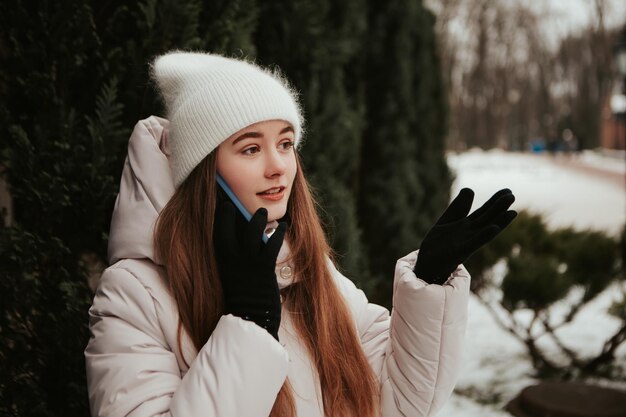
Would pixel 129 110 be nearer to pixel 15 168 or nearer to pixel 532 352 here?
pixel 15 168

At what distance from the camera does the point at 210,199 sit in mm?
1504

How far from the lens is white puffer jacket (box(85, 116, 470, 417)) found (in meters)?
1.31

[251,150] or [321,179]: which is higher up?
[251,150]

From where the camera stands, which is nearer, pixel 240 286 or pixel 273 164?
pixel 240 286

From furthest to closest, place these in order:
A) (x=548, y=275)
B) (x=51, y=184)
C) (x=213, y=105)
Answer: (x=548, y=275)
(x=51, y=184)
(x=213, y=105)

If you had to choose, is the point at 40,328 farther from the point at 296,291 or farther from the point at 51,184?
the point at 296,291

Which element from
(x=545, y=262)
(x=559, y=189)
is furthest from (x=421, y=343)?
(x=559, y=189)

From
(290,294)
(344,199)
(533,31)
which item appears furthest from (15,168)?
(533,31)

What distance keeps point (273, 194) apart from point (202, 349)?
1.41 ft

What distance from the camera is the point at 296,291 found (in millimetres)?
1655

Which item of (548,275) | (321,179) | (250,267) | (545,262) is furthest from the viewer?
(545,262)

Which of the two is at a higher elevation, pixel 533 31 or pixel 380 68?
pixel 533 31

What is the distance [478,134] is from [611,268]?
43640mm

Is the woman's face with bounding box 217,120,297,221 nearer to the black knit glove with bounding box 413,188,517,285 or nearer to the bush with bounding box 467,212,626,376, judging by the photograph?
the black knit glove with bounding box 413,188,517,285
